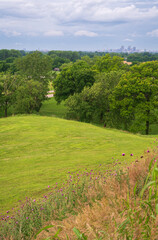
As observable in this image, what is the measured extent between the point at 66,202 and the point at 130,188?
143 cm

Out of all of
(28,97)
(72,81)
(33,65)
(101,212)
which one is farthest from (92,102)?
(101,212)

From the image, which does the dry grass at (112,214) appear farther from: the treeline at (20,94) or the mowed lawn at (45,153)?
the treeline at (20,94)

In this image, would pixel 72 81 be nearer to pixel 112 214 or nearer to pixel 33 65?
pixel 33 65

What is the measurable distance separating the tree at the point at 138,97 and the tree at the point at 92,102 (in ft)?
5.77

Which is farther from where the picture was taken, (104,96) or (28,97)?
(28,97)

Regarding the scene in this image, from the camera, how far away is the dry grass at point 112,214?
3.25 m

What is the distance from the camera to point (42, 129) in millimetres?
17016

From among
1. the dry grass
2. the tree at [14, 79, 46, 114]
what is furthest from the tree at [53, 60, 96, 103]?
the dry grass

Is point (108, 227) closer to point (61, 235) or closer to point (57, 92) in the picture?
point (61, 235)

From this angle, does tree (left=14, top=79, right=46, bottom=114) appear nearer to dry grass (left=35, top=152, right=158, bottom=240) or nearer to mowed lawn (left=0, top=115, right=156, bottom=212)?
mowed lawn (left=0, top=115, right=156, bottom=212)

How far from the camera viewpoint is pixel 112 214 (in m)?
3.44

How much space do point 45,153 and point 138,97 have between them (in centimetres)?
1970

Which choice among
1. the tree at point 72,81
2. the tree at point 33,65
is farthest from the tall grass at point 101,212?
the tree at point 33,65

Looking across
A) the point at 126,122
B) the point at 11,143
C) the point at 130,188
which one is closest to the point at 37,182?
the point at 130,188
